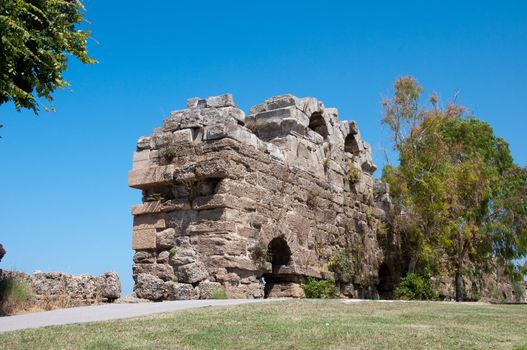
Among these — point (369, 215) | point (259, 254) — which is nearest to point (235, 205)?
point (259, 254)

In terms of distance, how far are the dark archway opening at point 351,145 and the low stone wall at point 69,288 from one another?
29.6ft

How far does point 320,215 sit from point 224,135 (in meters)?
3.75

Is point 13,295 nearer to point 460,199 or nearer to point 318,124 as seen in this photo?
point 318,124

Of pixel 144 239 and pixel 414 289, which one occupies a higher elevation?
pixel 144 239

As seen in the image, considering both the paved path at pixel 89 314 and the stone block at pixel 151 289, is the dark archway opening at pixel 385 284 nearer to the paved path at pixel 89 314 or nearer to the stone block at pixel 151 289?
the stone block at pixel 151 289

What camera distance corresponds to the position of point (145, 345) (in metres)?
5.89

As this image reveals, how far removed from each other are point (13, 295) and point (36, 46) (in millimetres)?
3701

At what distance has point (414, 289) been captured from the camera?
51.6ft

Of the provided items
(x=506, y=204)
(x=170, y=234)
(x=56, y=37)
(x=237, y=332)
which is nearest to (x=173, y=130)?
(x=170, y=234)

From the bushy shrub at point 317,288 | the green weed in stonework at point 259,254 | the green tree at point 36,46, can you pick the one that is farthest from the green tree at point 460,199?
the green tree at point 36,46

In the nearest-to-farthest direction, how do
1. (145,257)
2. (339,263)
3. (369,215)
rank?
1. (145,257)
2. (339,263)
3. (369,215)

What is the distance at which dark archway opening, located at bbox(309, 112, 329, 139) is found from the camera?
15.6 metres

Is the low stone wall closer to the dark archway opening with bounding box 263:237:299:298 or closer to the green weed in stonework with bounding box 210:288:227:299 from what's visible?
the green weed in stonework with bounding box 210:288:227:299

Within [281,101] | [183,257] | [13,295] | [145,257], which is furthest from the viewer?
[281,101]
